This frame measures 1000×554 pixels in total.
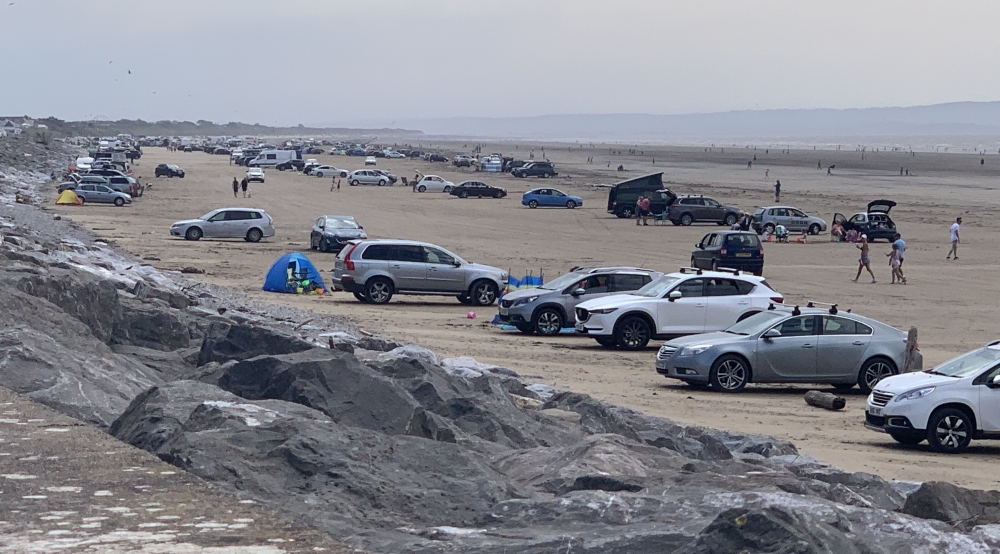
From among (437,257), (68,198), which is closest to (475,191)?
(68,198)

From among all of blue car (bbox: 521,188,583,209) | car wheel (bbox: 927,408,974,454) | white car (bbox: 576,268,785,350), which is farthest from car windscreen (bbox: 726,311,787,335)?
blue car (bbox: 521,188,583,209)

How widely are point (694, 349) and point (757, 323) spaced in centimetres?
153

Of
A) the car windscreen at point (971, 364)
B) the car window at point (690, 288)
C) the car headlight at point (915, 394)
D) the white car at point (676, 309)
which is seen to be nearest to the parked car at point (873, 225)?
the white car at point (676, 309)

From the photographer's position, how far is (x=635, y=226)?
2044 inches

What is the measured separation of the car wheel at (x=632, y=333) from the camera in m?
21.7

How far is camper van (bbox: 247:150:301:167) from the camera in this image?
108 m

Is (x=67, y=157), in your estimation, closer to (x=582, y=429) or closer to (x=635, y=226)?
(x=635, y=226)

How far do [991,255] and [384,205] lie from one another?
33.1m

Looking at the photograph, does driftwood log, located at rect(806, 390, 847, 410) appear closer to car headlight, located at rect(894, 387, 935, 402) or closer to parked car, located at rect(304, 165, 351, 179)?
car headlight, located at rect(894, 387, 935, 402)

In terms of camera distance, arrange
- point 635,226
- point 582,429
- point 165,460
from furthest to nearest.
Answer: point 635,226 → point 582,429 → point 165,460

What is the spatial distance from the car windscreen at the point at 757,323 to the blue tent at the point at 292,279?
1289cm

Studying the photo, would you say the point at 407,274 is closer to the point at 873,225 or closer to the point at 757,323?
the point at 757,323

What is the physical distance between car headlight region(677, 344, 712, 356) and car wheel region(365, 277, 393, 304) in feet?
35.8

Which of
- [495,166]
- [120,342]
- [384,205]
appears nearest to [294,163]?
[495,166]
